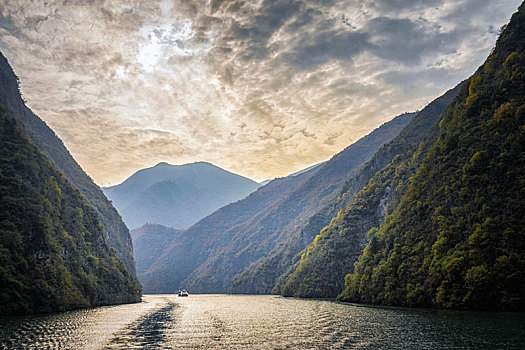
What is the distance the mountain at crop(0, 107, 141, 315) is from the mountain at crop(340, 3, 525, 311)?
259 feet

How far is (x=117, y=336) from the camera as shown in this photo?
1806 inches

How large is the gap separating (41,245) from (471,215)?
9484cm

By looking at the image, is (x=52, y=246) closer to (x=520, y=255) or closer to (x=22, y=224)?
(x=22, y=224)

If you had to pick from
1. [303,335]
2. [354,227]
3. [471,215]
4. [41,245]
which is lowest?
[303,335]

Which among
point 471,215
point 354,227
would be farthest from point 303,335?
point 354,227

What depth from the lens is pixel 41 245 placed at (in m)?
85.3

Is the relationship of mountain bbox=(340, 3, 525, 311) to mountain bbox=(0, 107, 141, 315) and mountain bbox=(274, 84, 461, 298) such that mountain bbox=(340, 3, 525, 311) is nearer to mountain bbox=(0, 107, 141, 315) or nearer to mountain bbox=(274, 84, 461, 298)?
mountain bbox=(274, 84, 461, 298)

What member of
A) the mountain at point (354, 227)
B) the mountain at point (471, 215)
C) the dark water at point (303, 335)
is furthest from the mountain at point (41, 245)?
the mountain at point (471, 215)

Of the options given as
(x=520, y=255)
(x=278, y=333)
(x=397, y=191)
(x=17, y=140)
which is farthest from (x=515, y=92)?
(x=17, y=140)

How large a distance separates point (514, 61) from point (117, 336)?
10405 centimetres

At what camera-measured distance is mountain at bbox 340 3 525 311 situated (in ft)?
209

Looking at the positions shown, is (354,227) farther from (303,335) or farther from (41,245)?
(303,335)

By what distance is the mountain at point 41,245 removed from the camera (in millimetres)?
→ 73438

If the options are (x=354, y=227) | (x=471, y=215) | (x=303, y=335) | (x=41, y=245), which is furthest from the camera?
(x=354, y=227)
